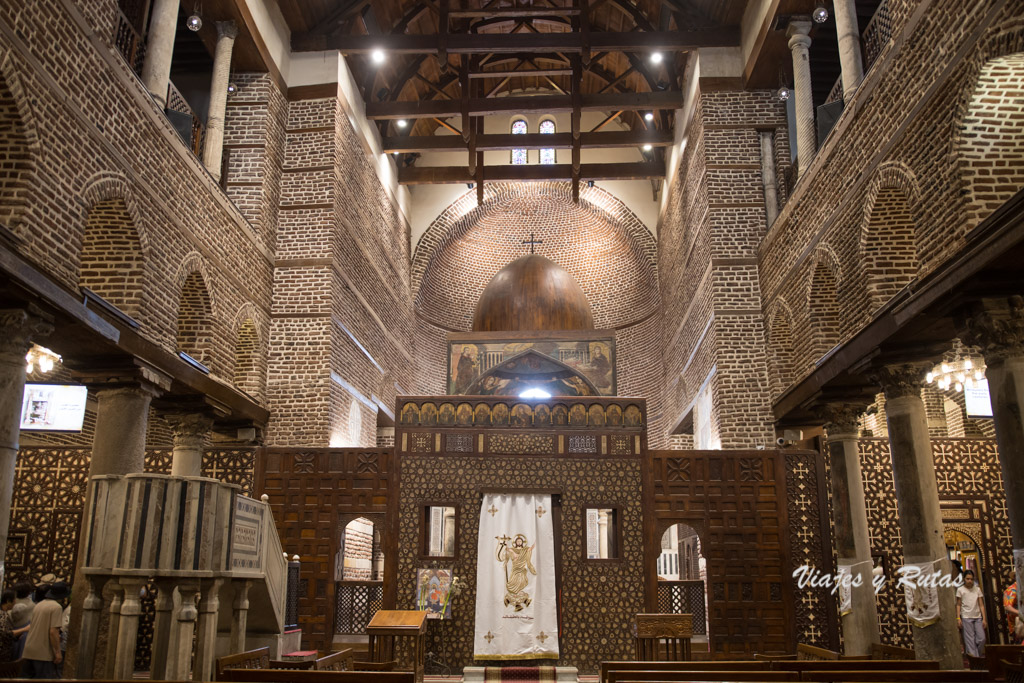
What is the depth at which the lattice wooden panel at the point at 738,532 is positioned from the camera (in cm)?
1205

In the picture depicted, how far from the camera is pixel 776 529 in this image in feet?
41.0

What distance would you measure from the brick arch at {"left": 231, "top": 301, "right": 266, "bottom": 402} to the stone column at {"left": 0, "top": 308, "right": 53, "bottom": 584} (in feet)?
20.7

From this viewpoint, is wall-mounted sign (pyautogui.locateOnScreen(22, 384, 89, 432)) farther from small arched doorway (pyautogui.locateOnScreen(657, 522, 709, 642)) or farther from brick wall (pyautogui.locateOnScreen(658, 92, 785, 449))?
brick wall (pyautogui.locateOnScreen(658, 92, 785, 449))

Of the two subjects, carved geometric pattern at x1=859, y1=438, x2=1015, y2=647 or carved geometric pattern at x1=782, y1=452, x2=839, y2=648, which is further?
carved geometric pattern at x1=859, y1=438, x2=1015, y2=647

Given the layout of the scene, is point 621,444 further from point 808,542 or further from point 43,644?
point 43,644

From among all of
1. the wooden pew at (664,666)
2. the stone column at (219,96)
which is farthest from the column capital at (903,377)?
the stone column at (219,96)

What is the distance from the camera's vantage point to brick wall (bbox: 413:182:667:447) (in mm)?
23250

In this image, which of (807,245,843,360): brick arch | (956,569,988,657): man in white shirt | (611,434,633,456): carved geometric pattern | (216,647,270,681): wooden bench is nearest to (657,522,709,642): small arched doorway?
(611,434,633,456): carved geometric pattern

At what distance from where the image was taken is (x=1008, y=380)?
24.3ft

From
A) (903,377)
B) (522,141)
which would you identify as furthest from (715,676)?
(522,141)

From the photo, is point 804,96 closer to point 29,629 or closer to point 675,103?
point 675,103

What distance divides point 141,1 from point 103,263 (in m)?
5.79

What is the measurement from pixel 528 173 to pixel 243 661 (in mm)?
15712

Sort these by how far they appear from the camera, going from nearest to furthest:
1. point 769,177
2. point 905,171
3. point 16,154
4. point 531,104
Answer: point 16,154 → point 905,171 → point 769,177 → point 531,104
